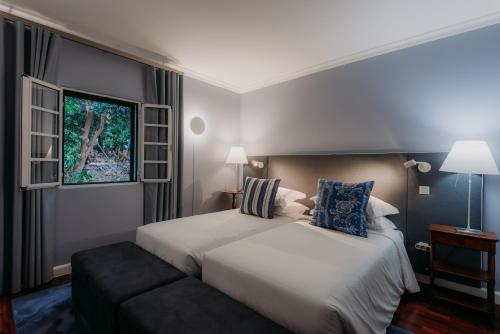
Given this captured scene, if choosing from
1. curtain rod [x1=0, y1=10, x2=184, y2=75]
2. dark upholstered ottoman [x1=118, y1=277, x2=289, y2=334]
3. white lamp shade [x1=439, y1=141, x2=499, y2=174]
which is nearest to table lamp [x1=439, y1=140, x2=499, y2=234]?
white lamp shade [x1=439, y1=141, x2=499, y2=174]

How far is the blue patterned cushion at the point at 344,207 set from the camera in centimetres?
216

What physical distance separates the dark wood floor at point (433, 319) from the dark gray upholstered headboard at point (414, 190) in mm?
413

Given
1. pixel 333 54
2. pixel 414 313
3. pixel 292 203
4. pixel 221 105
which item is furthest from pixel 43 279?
pixel 333 54

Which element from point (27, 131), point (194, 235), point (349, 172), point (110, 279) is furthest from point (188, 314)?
point (349, 172)

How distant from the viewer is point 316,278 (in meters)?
1.31

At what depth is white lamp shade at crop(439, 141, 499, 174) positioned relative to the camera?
1.89 meters

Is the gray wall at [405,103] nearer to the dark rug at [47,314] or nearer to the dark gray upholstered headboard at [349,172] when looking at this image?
the dark gray upholstered headboard at [349,172]

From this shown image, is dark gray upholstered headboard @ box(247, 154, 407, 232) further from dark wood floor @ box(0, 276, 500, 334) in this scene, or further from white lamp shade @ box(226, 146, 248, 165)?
dark wood floor @ box(0, 276, 500, 334)

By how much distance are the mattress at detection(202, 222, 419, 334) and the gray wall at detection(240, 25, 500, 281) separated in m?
1.19

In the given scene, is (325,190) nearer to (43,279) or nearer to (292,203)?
(292,203)

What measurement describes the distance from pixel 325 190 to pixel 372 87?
4.64 feet

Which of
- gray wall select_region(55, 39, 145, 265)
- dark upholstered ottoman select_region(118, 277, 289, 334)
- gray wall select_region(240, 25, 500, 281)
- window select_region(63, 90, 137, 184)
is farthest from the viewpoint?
window select_region(63, 90, 137, 184)

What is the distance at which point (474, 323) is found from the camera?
1.84 meters

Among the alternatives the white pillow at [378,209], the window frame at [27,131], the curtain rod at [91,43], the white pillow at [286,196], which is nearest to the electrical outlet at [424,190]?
the white pillow at [378,209]
